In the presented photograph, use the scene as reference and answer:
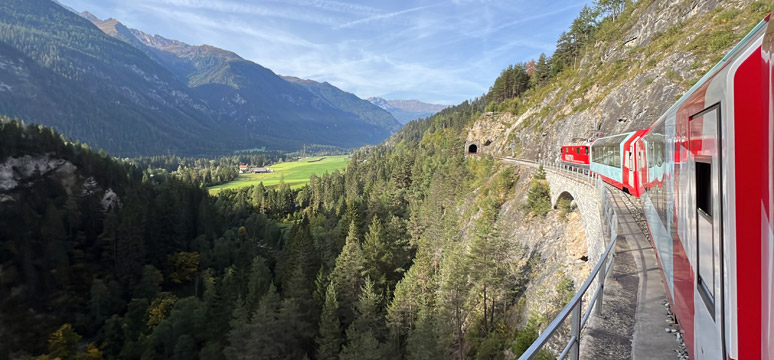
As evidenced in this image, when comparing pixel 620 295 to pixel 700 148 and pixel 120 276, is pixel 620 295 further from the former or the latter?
pixel 120 276

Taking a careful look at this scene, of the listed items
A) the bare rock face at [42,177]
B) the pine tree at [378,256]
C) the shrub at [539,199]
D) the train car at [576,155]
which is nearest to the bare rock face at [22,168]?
the bare rock face at [42,177]

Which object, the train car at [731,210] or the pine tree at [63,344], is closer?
the train car at [731,210]

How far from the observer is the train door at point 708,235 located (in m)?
2.82

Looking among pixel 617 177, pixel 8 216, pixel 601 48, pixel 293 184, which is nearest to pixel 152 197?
pixel 8 216

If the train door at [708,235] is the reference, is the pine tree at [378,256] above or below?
below

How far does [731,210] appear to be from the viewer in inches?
96.7

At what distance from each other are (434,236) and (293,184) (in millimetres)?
129261

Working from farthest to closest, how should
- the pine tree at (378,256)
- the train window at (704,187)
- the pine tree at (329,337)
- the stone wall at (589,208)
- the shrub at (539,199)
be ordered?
the pine tree at (378,256), the pine tree at (329,337), the shrub at (539,199), the stone wall at (589,208), the train window at (704,187)

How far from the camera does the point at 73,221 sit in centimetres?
6612

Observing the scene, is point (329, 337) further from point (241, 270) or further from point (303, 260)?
point (241, 270)

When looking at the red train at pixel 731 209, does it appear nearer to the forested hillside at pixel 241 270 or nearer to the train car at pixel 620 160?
the train car at pixel 620 160

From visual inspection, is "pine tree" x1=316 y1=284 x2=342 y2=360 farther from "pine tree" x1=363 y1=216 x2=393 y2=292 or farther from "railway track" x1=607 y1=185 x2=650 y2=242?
"railway track" x1=607 y1=185 x2=650 y2=242

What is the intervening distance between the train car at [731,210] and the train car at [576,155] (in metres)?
29.5

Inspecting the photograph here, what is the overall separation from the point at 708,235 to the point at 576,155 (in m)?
34.1
